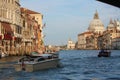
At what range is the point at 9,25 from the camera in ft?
222

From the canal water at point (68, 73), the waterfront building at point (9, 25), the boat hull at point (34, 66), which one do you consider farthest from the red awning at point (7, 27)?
the boat hull at point (34, 66)

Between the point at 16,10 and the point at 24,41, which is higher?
the point at 16,10

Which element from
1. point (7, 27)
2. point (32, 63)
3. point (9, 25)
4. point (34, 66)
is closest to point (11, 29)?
point (9, 25)

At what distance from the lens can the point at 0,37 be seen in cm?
6081

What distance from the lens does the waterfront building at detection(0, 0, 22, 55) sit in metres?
63.2

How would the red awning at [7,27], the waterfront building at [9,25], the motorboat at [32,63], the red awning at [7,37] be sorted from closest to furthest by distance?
the motorboat at [32,63] → the waterfront building at [9,25] → the red awning at [7,27] → the red awning at [7,37]

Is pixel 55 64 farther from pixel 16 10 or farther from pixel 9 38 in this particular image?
pixel 16 10

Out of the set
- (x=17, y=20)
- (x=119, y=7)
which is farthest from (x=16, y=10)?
(x=119, y=7)

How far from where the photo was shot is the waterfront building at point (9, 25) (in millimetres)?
63219

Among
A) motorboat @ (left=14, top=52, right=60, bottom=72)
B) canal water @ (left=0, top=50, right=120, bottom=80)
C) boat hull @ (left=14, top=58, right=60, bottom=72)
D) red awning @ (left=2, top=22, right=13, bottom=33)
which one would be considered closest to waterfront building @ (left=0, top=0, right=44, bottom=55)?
red awning @ (left=2, top=22, right=13, bottom=33)

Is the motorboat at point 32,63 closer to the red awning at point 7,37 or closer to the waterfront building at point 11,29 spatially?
the waterfront building at point 11,29

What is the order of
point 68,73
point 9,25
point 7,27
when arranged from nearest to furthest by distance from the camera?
point 68,73 < point 7,27 < point 9,25

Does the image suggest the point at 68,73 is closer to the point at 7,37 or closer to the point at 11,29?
the point at 7,37

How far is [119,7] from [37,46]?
293ft
